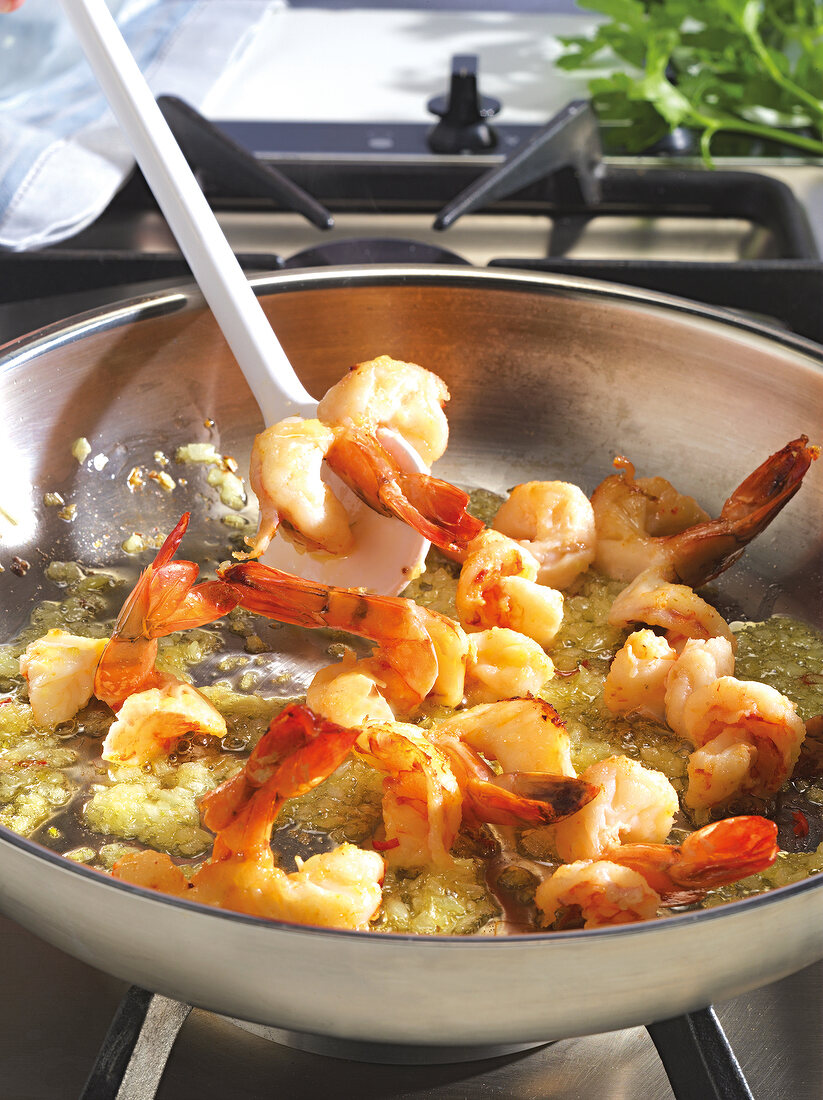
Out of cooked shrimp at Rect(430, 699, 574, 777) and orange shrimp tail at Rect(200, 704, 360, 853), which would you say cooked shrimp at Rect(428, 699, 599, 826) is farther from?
orange shrimp tail at Rect(200, 704, 360, 853)

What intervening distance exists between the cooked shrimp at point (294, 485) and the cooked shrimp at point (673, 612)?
0.24 metres

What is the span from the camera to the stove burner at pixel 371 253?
4.12ft

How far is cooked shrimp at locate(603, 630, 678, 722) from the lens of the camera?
79 cm

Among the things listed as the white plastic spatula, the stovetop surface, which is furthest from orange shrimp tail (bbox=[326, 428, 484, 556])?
the stovetop surface

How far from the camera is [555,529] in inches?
36.3

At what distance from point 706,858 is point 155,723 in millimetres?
368

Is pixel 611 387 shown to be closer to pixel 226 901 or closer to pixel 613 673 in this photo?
pixel 613 673

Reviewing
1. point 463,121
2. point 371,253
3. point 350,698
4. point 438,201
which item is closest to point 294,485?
point 350,698

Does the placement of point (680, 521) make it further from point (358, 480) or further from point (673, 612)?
point (358, 480)

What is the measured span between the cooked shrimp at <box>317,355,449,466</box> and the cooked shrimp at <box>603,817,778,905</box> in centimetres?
41

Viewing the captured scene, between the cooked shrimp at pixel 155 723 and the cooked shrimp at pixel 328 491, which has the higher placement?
the cooked shrimp at pixel 328 491

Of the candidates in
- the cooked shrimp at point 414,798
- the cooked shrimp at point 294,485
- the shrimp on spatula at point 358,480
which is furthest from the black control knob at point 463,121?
the cooked shrimp at point 414,798

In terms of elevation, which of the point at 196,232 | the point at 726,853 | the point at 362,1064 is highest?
the point at 196,232

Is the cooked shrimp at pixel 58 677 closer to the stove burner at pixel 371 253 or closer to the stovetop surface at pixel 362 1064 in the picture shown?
the stovetop surface at pixel 362 1064
